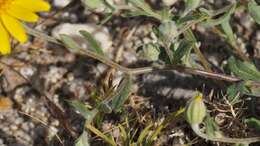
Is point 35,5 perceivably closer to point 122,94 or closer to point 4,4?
point 4,4

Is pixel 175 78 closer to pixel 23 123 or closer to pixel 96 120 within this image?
pixel 96 120

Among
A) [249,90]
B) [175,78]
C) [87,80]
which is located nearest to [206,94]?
[175,78]

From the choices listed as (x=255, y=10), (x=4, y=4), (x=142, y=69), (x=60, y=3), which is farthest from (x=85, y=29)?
(x=255, y=10)

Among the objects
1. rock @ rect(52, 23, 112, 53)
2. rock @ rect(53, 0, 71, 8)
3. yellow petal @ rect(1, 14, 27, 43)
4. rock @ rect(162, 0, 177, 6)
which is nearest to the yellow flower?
yellow petal @ rect(1, 14, 27, 43)

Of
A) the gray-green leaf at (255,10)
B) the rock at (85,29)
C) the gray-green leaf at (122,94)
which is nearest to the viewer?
the gray-green leaf at (122,94)

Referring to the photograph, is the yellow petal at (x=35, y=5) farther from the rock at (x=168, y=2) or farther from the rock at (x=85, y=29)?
the rock at (x=168, y=2)

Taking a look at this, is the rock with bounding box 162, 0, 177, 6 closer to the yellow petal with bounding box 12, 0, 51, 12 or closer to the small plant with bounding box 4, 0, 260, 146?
the small plant with bounding box 4, 0, 260, 146

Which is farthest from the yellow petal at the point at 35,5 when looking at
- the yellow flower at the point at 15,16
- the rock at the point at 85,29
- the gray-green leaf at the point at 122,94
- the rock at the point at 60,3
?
the rock at the point at 60,3
